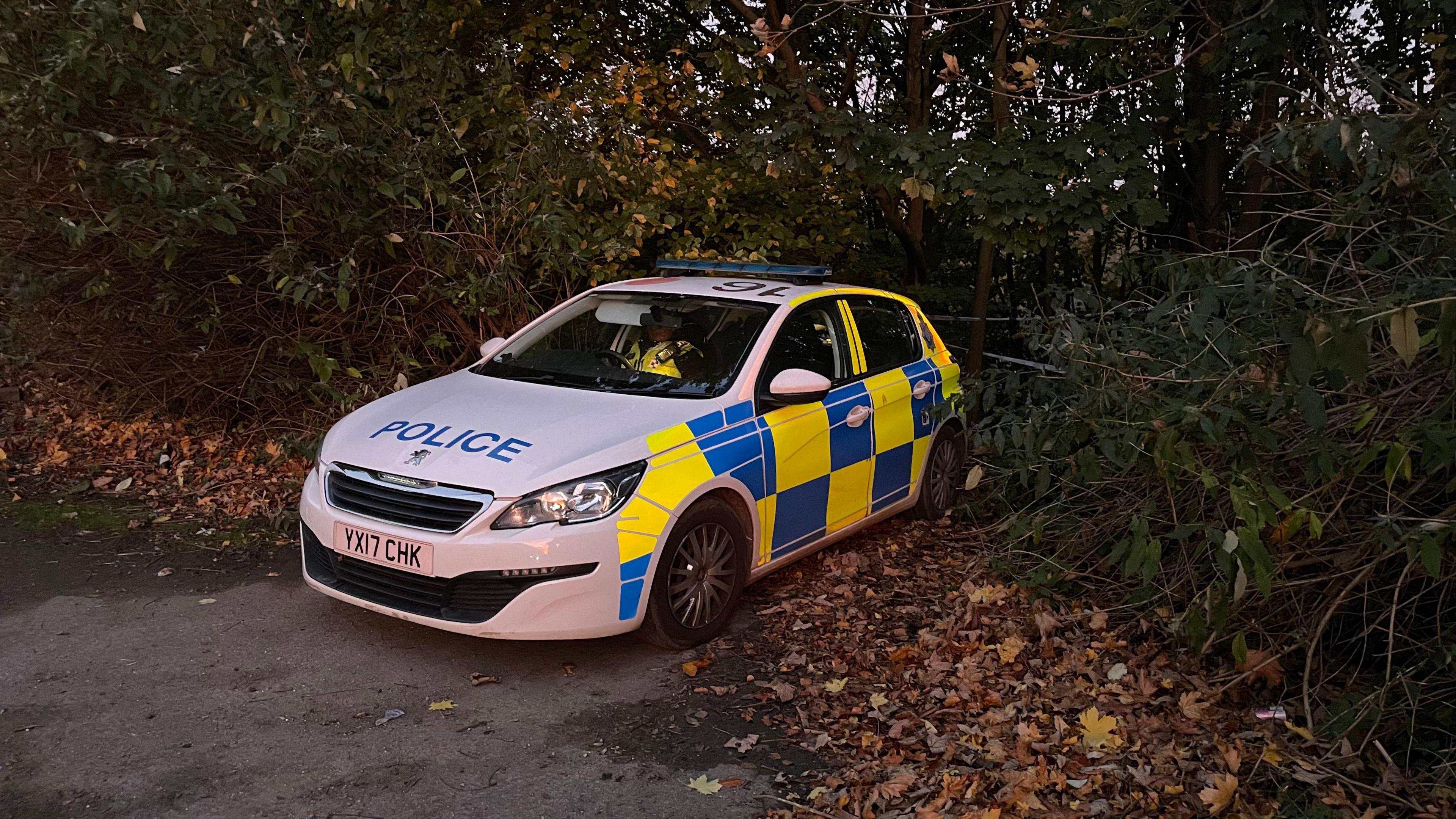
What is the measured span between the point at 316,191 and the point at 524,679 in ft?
12.8

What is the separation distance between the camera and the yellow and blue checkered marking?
4699 mm

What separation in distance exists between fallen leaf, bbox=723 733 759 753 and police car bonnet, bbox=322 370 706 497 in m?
1.15

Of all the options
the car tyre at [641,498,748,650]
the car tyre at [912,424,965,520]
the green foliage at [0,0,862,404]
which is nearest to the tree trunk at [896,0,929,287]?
the green foliage at [0,0,862,404]

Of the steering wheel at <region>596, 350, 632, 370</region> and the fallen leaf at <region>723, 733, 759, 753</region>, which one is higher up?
the steering wheel at <region>596, 350, 632, 370</region>

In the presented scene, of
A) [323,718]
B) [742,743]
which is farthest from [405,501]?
[742,743]

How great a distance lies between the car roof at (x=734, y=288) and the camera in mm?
5934

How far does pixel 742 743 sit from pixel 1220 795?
162cm

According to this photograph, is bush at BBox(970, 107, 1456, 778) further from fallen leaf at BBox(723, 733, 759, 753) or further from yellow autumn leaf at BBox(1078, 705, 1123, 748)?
fallen leaf at BBox(723, 733, 759, 753)

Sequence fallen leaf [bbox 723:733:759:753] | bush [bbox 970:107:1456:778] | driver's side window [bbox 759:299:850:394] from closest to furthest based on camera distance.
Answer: bush [bbox 970:107:1456:778], fallen leaf [bbox 723:733:759:753], driver's side window [bbox 759:299:850:394]

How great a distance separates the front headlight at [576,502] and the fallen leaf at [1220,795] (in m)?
2.29

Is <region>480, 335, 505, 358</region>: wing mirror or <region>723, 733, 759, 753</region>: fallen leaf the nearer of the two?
<region>723, 733, 759, 753</region>: fallen leaf

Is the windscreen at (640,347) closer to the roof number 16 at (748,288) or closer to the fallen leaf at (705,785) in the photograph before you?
the roof number 16 at (748,288)

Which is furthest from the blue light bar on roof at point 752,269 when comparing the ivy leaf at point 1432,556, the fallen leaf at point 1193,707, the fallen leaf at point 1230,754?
the ivy leaf at point 1432,556

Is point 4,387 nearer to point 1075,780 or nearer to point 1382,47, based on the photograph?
point 1075,780
